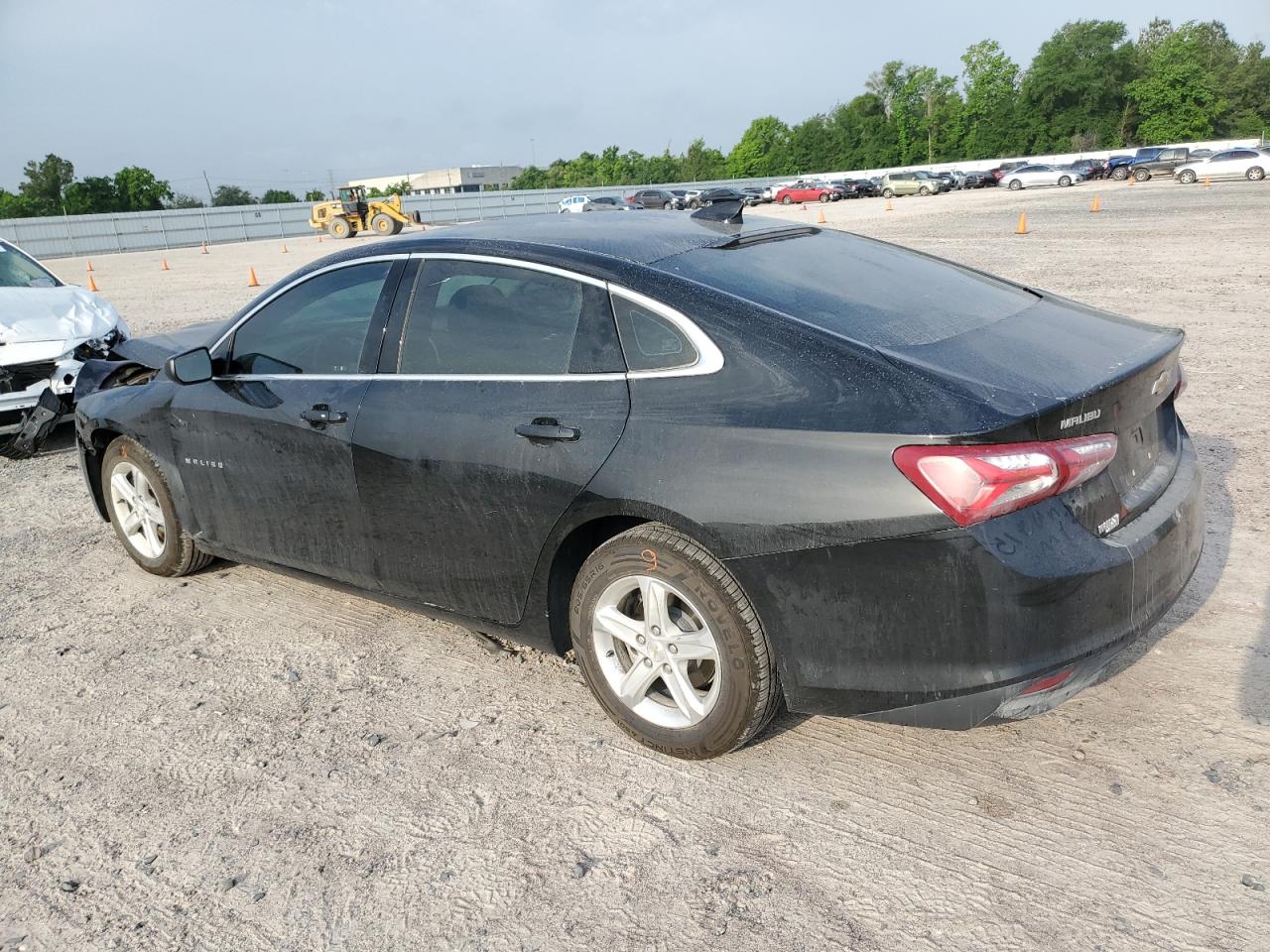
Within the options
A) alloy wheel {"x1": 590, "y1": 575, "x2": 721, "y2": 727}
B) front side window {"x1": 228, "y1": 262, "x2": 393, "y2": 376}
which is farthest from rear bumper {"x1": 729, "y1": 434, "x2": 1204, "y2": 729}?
front side window {"x1": 228, "y1": 262, "x2": 393, "y2": 376}

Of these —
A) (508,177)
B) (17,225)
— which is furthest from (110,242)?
(508,177)

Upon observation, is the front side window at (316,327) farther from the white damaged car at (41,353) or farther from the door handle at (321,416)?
the white damaged car at (41,353)

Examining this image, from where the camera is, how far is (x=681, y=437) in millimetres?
2930

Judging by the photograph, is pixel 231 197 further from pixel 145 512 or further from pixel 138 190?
pixel 145 512

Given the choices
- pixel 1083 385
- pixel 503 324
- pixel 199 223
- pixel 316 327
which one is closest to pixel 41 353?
pixel 316 327

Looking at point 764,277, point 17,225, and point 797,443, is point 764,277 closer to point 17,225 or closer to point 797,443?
point 797,443

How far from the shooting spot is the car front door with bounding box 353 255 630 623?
3.20 metres

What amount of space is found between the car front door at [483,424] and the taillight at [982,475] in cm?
96

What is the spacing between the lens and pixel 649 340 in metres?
3.13

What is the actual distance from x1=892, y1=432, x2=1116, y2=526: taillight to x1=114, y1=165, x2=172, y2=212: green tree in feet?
285

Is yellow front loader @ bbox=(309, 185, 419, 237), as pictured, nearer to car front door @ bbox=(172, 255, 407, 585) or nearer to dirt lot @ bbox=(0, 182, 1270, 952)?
car front door @ bbox=(172, 255, 407, 585)

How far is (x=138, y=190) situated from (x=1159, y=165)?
237 ft

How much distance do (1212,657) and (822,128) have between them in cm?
11775

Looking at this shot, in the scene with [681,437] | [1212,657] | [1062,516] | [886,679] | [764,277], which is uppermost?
[764,277]
